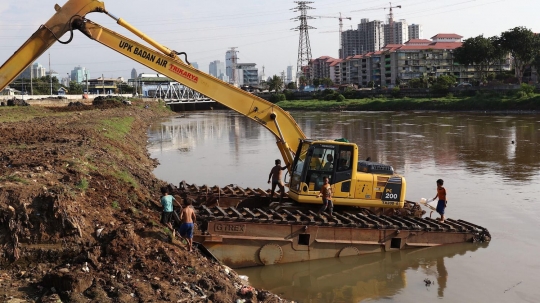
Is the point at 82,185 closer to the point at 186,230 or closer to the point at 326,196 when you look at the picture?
the point at 186,230

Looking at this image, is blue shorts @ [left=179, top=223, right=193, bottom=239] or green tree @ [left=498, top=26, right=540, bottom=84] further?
green tree @ [left=498, top=26, right=540, bottom=84]

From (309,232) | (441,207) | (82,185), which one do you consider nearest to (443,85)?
(441,207)

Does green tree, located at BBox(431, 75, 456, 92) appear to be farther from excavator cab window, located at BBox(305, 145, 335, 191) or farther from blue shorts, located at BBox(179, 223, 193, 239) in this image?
blue shorts, located at BBox(179, 223, 193, 239)

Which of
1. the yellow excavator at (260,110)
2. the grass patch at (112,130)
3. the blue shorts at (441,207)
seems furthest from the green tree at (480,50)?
the yellow excavator at (260,110)

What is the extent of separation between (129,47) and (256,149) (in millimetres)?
23678

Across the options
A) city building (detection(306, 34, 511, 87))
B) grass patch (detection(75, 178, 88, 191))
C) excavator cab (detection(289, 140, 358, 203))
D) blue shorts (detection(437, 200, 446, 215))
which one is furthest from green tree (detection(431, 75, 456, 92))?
grass patch (detection(75, 178, 88, 191))

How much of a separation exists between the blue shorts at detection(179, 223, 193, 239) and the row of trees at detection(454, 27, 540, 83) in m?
95.9

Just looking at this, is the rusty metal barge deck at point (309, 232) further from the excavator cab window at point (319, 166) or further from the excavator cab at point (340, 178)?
the excavator cab window at point (319, 166)

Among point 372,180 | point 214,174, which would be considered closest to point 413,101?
point 214,174

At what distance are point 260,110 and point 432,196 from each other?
29.1 feet

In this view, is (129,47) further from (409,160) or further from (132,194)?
(409,160)

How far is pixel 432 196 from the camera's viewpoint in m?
21.3

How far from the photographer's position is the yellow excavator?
46.0ft

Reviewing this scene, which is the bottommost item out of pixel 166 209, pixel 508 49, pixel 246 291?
pixel 246 291
